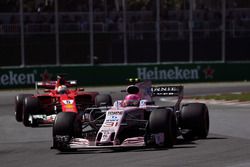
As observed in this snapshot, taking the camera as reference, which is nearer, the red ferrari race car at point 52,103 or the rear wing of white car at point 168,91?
the rear wing of white car at point 168,91

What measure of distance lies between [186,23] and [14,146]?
26.3 m

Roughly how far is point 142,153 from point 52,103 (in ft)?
27.8

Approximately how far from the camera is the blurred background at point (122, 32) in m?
39.4

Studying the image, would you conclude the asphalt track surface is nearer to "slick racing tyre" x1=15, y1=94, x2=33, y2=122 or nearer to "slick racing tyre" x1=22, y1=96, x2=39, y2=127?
"slick racing tyre" x1=22, y1=96, x2=39, y2=127

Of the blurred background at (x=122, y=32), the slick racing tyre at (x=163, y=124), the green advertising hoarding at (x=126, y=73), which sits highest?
the blurred background at (x=122, y=32)

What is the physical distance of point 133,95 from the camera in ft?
51.0

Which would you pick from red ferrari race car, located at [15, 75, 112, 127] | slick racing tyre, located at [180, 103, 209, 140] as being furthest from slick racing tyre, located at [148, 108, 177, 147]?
red ferrari race car, located at [15, 75, 112, 127]

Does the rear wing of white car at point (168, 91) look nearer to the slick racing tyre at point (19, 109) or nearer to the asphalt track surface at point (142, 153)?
the asphalt track surface at point (142, 153)

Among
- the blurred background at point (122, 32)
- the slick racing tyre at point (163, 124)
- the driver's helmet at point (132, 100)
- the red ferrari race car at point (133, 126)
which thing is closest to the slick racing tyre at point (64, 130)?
the red ferrari race car at point (133, 126)

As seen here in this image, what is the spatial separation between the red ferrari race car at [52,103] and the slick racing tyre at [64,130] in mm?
5269

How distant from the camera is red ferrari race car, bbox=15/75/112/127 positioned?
20266mm

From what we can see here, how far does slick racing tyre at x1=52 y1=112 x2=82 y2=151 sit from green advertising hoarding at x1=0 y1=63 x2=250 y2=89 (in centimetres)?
2456

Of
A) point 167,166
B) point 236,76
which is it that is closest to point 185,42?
point 236,76

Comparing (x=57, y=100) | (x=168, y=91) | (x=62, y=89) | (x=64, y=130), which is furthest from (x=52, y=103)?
(x=64, y=130)
